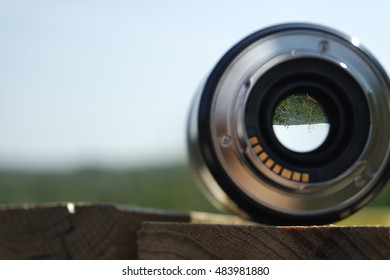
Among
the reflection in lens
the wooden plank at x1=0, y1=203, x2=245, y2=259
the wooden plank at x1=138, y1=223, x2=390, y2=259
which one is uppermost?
the reflection in lens

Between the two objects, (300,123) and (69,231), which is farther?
(69,231)

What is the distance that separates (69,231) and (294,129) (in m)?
0.59

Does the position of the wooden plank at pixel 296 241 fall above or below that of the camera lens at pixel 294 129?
below

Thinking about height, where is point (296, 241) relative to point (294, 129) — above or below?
below

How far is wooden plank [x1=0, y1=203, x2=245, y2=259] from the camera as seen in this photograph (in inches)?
62.5

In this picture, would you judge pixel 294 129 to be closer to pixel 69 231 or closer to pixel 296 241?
pixel 296 241

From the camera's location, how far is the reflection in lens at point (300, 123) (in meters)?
1.37

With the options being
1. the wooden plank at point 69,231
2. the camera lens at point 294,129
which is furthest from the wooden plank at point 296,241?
the wooden plank at point 69,231

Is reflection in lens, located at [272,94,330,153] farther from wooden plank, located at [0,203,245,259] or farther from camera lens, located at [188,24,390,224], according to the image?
wooden plank, located at [0,203,245,259]

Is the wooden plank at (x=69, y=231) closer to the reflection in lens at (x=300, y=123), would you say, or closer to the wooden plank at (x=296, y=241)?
the wooden plank at (x=296, y=241)

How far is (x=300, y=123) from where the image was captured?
138 centimetres

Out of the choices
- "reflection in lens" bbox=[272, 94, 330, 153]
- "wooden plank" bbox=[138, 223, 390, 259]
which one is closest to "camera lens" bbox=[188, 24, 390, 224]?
"reflection in lens" bbox=[272, 94, 330, 153]

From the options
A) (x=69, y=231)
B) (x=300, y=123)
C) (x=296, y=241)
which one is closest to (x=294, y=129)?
(x=300, y=123)
